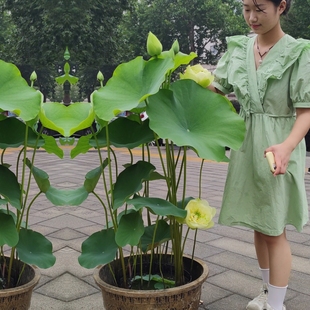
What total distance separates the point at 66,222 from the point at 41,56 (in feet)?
45.0

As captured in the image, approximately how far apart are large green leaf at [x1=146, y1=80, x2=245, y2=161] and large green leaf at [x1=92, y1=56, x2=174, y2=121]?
58 millimetres

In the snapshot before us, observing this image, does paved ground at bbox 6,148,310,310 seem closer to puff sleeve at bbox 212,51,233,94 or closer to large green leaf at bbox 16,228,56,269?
large green leaf at bbox 16,228,56,269

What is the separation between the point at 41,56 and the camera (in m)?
16.4

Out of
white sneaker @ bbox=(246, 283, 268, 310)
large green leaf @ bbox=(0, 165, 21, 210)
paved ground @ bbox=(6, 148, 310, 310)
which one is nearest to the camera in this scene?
large green leaf @ bbox=(0, 165, 21, 210)

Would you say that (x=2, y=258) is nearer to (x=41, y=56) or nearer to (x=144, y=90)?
(x=144, y=90)

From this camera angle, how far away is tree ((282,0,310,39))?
54.8 ft

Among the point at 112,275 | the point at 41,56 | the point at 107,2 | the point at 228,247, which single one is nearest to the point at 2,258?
the point at 112,275

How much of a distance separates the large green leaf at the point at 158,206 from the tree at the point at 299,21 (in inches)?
646

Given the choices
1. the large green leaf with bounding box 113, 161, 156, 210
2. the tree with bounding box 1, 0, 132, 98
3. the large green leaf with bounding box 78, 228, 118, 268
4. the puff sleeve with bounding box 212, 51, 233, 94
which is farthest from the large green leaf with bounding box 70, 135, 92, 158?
the tree with bounding box 1, 0, 132, 98

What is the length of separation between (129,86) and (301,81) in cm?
66

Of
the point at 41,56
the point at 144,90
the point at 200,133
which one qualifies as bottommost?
the point at 41,56

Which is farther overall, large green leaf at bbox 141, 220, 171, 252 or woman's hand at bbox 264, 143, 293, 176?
large green leaf at bbox 141, 220, 171, 252

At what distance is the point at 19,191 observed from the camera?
1.74 meters

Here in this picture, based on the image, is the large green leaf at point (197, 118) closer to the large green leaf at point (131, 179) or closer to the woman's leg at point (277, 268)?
the large green leaf at point (131, 179)
